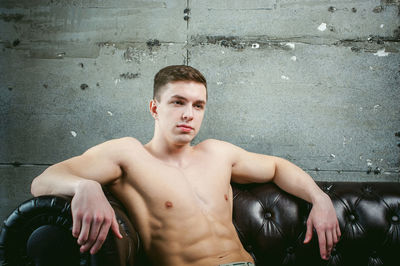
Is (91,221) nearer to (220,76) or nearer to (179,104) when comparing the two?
(179,104)

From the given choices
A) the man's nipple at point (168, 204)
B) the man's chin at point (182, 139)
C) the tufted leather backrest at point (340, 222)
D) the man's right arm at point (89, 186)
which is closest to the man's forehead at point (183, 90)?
the man's chin at point (182, 139)

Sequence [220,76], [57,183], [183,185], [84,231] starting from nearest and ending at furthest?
[84,231], [57,183], [183,185], [220,76]

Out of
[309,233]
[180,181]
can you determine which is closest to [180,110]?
[180,181]

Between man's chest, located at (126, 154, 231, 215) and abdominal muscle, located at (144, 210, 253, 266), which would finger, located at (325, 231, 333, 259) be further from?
man's chest, located at (126, 154, 231, 215)

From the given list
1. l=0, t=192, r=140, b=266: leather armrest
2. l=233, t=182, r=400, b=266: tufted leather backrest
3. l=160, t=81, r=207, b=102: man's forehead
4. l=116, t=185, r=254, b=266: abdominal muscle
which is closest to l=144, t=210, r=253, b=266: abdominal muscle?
l=116, t=185, r=254, b=266: abdominal muscle

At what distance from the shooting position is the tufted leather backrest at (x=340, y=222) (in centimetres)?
143

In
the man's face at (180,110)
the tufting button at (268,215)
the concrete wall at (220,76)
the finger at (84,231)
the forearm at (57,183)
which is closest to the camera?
the finger at (84,231)

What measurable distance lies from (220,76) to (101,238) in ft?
4.73

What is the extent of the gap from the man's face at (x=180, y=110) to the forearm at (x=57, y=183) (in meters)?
0.52

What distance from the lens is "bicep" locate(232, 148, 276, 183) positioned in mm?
1567

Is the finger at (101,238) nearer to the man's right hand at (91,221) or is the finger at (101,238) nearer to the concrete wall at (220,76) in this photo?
the man's right hand at (91,221)

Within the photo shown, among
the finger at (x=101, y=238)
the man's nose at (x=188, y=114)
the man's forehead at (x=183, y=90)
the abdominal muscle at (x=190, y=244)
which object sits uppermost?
the man's forehead at (x=183, y=90)

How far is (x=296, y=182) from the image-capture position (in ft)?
4.90

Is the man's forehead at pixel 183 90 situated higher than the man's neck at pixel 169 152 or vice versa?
the man's forehead at pixel 183 90
